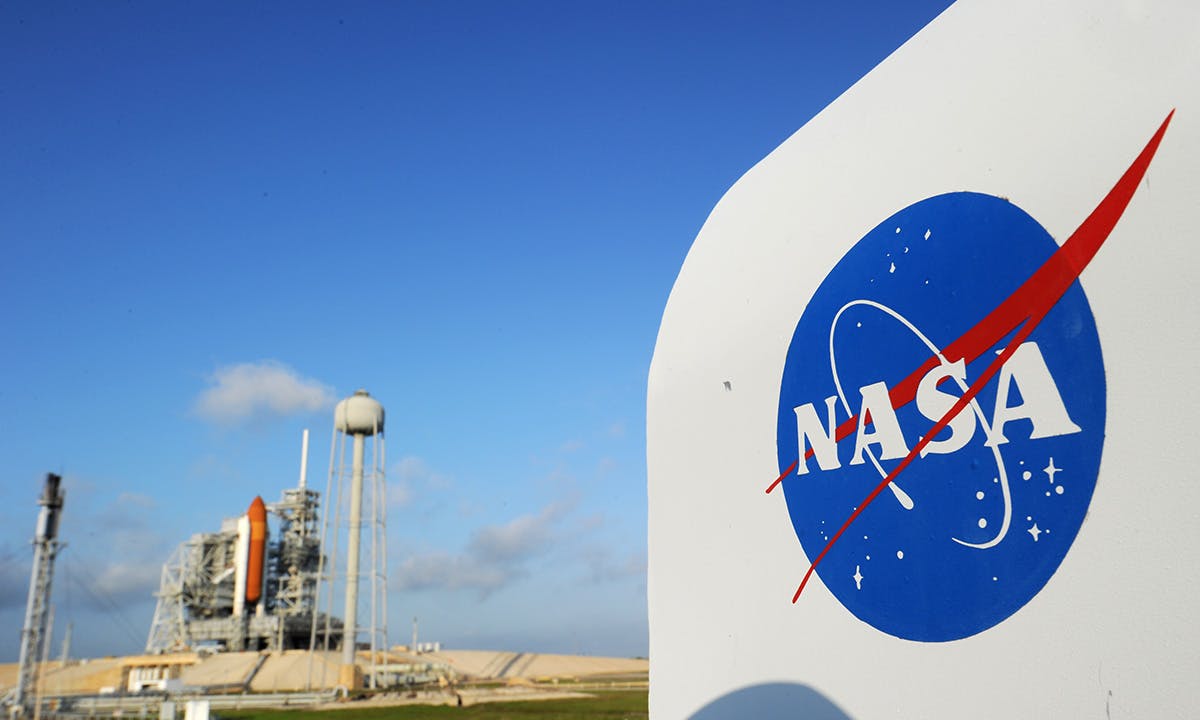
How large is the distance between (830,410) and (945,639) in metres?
1.08

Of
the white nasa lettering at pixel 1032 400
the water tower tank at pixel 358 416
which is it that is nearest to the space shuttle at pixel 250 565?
the water tower tank at pixel 358 416

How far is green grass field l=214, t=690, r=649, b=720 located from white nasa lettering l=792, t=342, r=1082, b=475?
2353 cm

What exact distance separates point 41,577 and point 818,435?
133 feet

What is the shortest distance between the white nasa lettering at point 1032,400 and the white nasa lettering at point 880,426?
0.47 m

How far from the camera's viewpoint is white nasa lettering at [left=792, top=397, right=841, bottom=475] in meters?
3.73

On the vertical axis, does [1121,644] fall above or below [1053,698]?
above

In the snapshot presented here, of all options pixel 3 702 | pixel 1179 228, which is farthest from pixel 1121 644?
pixel 3 702

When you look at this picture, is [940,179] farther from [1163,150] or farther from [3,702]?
[3,702]

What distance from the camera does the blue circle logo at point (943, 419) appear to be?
8.90 feet

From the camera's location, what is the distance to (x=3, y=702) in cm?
3600

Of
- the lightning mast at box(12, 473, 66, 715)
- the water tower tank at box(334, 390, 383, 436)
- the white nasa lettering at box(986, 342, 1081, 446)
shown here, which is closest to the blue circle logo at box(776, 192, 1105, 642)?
the white nasa lettering at box(986, 342, 1081, 446)

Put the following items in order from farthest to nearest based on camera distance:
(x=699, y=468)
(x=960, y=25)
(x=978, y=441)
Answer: (x=699, y=468) < (x=960, y=25) < (x=978, y=441)

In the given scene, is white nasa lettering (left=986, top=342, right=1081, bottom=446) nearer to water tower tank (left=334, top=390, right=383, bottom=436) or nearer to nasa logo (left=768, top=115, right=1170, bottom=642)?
nasa logo (left=768, top=115, right=1170, bottom=642)

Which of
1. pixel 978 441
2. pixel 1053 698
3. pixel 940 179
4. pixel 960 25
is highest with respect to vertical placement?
pixel 960 25
